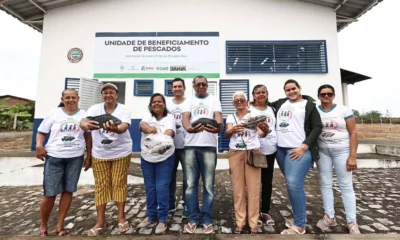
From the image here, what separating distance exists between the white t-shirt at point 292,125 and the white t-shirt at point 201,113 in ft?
2.55

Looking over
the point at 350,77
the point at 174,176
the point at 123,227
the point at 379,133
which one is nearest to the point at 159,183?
the point at 174,176

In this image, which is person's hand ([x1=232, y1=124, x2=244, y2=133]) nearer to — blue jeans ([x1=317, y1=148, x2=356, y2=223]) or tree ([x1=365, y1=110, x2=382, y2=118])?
blue jeans ([x1=317, y1=148, x2=356, y2=223])

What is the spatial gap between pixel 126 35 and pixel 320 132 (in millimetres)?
6600

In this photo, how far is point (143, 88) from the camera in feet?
22.8

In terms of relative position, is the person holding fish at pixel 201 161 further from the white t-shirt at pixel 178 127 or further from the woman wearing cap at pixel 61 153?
the woman wearing cap at pixel 61 153

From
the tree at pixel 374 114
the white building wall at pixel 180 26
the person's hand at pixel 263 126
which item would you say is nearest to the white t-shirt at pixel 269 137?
the person's hand at pixel 263 126

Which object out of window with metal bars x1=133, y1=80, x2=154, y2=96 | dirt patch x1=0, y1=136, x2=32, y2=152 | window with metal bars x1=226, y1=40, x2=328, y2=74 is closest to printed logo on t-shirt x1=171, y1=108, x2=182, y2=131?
window with metal bars x1=133, y1=80, x2=154, y2=96

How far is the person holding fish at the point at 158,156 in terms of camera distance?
2.57 m

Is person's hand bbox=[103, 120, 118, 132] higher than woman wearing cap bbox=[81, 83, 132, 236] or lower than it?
higher

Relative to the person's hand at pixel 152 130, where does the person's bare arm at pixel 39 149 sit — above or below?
below

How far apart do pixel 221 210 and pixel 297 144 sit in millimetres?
1586

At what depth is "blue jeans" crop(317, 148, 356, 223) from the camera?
2.52 meters

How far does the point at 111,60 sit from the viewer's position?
22.7 ft

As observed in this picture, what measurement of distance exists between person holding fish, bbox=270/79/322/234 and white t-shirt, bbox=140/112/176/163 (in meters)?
1.35
